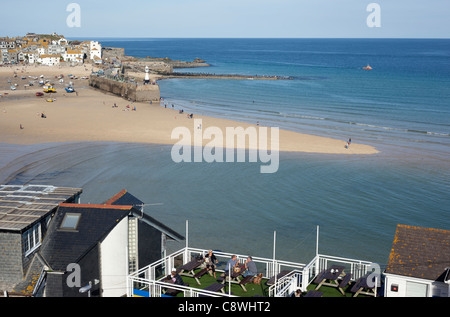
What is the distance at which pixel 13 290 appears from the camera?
33.9 ft

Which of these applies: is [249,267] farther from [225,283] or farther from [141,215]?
[141,215]

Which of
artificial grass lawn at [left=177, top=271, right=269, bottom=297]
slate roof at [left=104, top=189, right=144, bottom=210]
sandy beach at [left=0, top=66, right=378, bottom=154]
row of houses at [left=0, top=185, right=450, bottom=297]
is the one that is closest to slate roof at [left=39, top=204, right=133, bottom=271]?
row of houses at [left=0, top=185, right=450, bottom=297]

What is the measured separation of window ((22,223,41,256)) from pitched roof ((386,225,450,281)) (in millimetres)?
8370

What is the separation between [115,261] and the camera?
1161cm

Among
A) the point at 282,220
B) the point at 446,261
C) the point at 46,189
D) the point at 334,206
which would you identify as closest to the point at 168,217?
the point at 282,220

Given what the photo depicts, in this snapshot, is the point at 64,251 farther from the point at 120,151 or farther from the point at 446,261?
the point at 120,151

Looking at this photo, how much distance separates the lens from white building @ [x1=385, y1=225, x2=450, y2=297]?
1135cm

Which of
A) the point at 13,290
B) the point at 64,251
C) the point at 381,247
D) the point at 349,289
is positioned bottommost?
the point at 381,247

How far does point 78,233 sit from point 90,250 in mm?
624

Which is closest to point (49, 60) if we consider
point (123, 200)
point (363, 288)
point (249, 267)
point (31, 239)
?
point (123, 200)

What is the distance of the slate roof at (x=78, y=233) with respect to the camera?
1061cm

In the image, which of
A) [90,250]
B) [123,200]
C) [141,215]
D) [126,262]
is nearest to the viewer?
[90,250]

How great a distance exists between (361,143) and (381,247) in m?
23.2

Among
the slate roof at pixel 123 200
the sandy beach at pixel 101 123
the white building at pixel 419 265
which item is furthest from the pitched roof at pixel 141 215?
the sandy beach at pixel 101 123
